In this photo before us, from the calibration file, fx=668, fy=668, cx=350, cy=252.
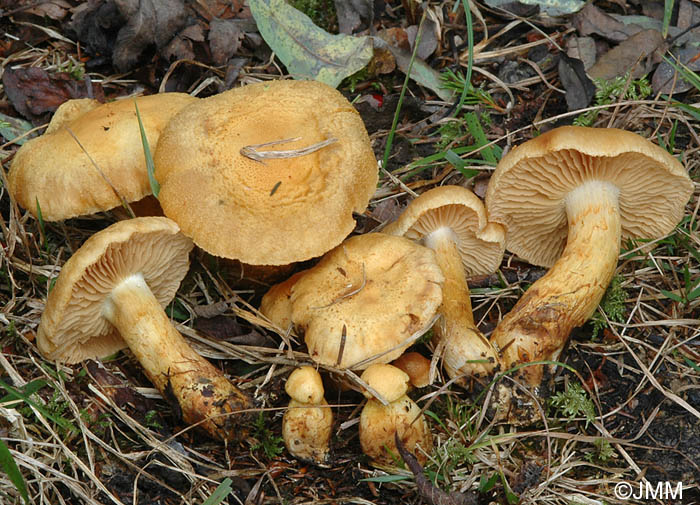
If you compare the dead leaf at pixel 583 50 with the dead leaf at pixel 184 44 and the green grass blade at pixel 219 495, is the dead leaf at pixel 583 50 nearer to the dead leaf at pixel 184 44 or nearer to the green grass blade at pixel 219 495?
the dead leaf at pixel 184 44

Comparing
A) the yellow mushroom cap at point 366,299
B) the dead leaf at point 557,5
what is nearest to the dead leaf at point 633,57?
the dead leaf at point 557,5

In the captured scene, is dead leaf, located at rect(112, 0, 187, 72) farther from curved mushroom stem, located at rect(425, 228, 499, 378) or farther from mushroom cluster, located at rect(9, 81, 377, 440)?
curved mushroom stem, located at rect(425, 228, 499, 378)

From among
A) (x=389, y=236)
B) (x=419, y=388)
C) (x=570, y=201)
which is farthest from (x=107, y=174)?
(x=570, y=201)

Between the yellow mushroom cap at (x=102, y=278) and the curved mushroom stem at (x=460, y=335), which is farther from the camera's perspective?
the curved mushroom stem at (x=460, y=335)

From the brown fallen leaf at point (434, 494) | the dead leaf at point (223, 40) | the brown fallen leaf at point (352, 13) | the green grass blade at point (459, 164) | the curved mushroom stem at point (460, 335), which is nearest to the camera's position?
the brown fallen leaf at point (434, 494)

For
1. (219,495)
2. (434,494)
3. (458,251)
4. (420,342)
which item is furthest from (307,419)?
(458,251)

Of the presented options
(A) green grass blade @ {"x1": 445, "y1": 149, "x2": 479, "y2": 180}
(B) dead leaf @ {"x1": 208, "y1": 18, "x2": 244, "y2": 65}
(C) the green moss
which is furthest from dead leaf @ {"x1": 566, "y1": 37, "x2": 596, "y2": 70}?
(B) dead leaf @ {"x1": 208, "y1": 18, "x2": 244, "y2": 65}

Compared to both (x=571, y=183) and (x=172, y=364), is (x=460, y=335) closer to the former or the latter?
(x=571, y=183)
